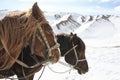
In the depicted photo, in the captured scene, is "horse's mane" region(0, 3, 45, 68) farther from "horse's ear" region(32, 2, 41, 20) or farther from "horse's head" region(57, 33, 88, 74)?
"horse's head" region(57, 33, 88, 74)

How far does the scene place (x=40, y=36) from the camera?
14.6 feet

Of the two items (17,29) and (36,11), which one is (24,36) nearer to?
(17,29)

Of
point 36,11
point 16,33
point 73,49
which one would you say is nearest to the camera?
point 16,33

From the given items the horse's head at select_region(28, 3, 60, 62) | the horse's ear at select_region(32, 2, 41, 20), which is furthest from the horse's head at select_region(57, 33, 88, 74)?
the horse's ear at select_region(32, 2, 41, 20)

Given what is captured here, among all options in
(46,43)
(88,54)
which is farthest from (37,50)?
(88,54)

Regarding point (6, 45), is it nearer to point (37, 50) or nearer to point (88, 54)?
point (37, 50)

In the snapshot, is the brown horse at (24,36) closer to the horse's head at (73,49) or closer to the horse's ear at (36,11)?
the horse's ear at (36,11)

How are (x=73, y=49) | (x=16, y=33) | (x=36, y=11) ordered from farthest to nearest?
(x=73, y=49)
(x=36, y=11)
(x=16, y=33)

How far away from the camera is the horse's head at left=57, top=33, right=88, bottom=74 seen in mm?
5766

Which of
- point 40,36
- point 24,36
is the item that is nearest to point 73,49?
point 40,36

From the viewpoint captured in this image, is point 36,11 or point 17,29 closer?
point 17,29

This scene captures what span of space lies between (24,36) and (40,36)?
0.88 ft

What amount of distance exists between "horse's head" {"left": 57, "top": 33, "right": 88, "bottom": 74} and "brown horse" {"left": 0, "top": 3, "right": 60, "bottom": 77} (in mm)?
1143

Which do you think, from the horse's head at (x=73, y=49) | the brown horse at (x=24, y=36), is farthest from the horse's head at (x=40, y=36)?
the horse's head at (x=73, y=49)
